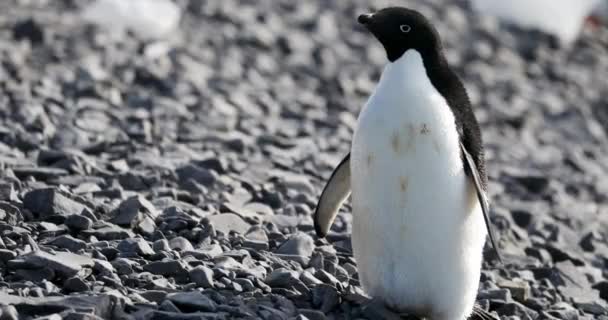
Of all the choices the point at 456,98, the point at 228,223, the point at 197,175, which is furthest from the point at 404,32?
the point at 197,175

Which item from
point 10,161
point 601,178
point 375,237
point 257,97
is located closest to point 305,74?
point 257,97

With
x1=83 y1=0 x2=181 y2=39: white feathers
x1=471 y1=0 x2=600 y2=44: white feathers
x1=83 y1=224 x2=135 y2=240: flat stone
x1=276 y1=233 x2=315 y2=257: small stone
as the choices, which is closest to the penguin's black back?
x1=276 y1=233 x2=315 y2=257: small stone

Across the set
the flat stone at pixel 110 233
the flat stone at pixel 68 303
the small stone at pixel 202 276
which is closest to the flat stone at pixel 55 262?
the flat stone at pixel 68 303

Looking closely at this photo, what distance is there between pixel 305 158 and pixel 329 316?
2.93 m

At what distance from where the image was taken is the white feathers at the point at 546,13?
1132 cm

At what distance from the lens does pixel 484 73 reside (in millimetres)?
9969

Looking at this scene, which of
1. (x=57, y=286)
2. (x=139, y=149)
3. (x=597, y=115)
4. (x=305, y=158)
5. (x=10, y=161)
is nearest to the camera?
(x=57, y=286)

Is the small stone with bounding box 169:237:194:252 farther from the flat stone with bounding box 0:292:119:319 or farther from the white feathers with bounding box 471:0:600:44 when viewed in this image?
the white feathers with bounding box 471:0:600:44

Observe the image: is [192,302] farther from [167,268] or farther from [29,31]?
[29,31]

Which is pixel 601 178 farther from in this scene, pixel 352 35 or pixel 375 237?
pixel 375 237

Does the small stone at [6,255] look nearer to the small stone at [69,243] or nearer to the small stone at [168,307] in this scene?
the small stone at [69,243]

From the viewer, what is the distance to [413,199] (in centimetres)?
389

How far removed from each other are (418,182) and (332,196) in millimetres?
578

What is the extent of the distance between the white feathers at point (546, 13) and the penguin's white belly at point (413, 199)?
A: 7.62m
